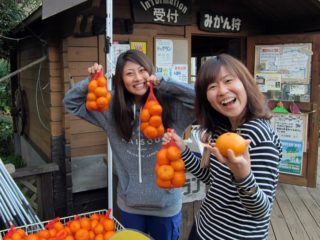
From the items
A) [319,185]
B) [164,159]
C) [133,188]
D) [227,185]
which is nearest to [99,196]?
[133,188]

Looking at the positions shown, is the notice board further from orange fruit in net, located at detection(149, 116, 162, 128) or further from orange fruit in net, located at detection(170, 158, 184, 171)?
orange fruit in net, located at detection(170, 158, 184, 171)

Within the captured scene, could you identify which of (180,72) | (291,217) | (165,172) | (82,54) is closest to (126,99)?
(165,172)

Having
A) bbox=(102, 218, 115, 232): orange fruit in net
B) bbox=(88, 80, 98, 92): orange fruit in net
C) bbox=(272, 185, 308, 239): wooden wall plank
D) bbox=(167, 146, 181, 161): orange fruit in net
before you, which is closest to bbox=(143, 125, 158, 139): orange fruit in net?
bbox=(167, 146, 181, 161): orange fruit in net

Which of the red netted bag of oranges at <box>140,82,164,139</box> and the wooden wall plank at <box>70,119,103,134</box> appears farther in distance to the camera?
the wooden wall plank at <box>70,119,103,134</box>

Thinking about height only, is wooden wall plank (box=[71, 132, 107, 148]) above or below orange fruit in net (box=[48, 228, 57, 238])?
above

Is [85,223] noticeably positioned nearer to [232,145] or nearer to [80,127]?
[232,145]

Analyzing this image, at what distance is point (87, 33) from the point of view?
10.3 feet

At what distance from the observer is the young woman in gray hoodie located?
1848mm

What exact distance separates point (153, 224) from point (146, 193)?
0.72 ft

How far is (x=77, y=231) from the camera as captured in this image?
172 centimetres

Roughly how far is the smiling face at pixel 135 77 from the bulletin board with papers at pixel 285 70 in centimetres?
323

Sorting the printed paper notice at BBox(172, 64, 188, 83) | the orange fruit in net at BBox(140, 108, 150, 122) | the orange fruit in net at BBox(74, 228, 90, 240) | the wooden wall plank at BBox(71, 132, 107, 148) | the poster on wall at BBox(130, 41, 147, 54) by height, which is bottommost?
the orange fruit in net at BBox(74, 228, 90, 240)

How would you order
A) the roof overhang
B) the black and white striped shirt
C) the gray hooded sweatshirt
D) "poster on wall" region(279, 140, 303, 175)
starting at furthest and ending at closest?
"poster on wall" region(279, 140, 303, 175)
the roof overhang
the gray hooded sweatshirt
the black and white striped shirt

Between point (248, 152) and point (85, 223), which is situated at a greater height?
point (248, 152)
